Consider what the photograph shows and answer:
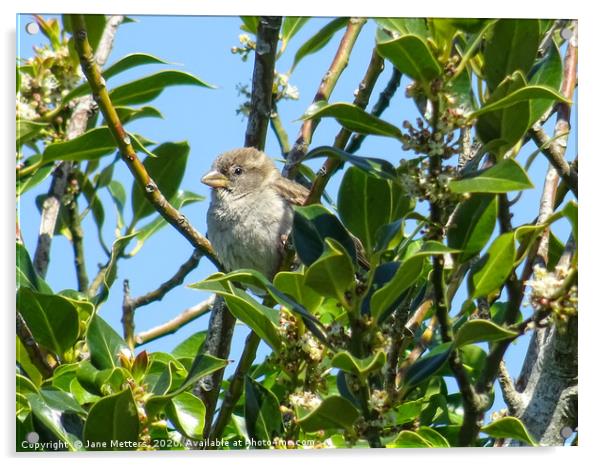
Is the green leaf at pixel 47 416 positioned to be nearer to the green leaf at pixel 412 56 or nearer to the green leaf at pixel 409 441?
the green leaf at pixel 409 441

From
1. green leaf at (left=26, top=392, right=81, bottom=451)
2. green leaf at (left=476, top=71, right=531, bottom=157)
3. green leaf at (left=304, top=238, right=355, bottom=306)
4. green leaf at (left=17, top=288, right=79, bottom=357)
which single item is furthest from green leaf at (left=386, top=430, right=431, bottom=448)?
green leaf at (left=17, top=288, right=79, bottom=357)

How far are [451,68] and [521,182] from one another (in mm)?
312

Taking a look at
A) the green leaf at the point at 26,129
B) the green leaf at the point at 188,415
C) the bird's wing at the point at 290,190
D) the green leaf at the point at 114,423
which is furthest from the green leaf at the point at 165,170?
the green leaf at the point at 114,423

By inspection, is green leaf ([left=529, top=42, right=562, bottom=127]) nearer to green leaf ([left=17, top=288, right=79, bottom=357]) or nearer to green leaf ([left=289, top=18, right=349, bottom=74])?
green leaf ([left=289, top=18, right=349, bottom=74])

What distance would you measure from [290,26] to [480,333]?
1.32 metres

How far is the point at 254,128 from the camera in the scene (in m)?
3.21

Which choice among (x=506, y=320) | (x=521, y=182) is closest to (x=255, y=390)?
(x=506, y=320)

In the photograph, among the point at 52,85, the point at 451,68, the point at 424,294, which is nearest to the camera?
the point at 451,68

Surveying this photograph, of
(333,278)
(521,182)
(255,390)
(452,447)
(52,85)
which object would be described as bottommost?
(452,447)

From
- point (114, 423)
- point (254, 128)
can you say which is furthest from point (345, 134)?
point (114, 423)

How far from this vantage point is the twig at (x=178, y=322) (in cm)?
321

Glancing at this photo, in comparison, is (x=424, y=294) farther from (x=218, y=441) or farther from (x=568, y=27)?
(x=568, y=27)

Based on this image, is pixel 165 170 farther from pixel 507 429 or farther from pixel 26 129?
pixel 507 429

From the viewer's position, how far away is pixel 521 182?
78.7 inches
